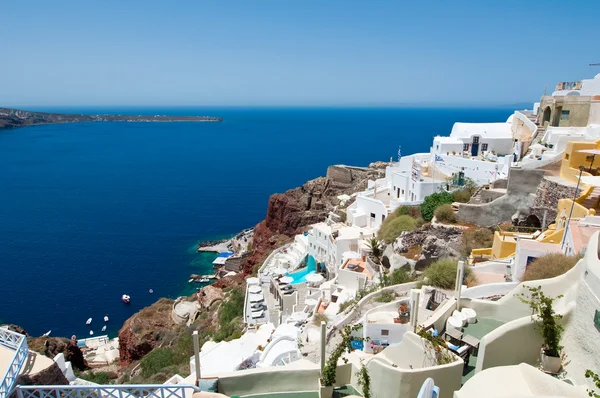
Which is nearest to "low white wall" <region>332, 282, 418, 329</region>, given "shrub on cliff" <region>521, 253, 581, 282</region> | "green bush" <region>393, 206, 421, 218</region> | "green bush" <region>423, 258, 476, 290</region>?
"green bush" <region>423, 258, 476, 290</region>

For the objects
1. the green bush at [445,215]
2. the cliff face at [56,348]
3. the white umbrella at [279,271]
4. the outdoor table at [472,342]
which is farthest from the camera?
the white umbrella at [279,271]

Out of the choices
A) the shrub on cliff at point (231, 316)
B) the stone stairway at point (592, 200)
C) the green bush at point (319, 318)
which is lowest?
the shrub on cliff at point (231, 316)

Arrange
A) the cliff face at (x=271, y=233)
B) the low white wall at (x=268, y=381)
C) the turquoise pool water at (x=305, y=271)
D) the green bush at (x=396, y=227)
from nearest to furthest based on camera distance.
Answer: the low white wall at (x=268, y=381), the green bush at (x=396, y=227), the turquoise pool water at (x=305, y=271), the cliff face at (x=271, y=233)

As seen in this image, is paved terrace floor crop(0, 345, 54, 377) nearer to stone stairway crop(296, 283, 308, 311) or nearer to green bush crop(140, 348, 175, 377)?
green bush crop(140, 348, 175, 377)

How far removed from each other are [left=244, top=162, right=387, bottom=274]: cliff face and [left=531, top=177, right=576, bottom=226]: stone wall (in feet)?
81.3

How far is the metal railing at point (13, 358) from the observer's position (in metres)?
7.55

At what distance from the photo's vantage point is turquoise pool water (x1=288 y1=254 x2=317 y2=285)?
2799cm

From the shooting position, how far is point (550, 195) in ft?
63.9

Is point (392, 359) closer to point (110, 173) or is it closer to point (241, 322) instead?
point (241, 322)

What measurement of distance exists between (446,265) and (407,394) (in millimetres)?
7953

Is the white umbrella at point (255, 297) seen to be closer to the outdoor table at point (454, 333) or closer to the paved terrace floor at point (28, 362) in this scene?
the paved terrace floor at point (28, 362)

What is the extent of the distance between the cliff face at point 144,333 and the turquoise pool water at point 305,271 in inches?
384

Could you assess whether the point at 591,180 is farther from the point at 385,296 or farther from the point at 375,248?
the point at 375,248

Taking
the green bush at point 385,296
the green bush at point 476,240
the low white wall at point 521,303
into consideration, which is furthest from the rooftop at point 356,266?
the low white wall at point 521,303
